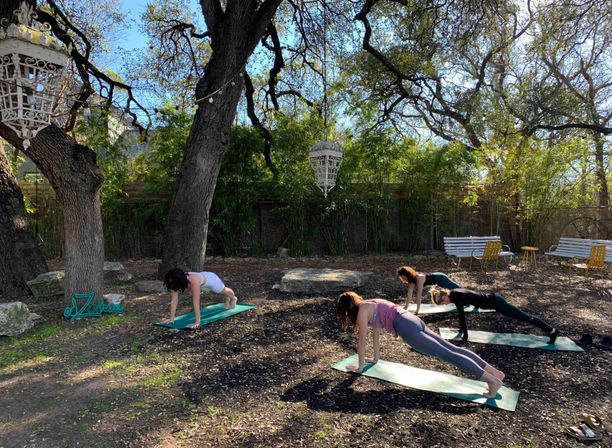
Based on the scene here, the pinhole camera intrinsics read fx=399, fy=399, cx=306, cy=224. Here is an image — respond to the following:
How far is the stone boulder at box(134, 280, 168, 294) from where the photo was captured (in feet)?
17.5

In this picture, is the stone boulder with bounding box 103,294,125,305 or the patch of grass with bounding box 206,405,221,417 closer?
the patch of grass with bounding box 206,405,221,417

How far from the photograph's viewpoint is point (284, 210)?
28.1 feet

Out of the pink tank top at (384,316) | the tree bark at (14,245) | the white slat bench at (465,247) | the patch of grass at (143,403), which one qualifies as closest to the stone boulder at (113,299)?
the tree bark at (14,245)

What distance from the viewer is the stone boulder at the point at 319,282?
5.32 m

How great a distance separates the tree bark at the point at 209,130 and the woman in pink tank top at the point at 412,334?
313cm

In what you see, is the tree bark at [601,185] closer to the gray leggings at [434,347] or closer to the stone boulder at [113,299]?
the gray leggings at [434,347]

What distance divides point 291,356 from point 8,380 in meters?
1.93

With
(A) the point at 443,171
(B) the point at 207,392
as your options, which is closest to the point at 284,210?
(A) the point at 443,171

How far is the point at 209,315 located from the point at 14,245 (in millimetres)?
2778

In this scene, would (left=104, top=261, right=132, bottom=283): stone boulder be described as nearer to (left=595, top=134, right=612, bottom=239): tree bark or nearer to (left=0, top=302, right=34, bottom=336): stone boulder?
(left=0, top=302, right=34, bottom=336): stone boulder

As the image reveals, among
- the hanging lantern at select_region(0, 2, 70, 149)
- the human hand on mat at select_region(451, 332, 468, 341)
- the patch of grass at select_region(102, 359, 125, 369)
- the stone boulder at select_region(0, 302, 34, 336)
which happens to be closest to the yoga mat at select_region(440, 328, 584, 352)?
the human hand on mat at select_region(451, 332, 468, 341)

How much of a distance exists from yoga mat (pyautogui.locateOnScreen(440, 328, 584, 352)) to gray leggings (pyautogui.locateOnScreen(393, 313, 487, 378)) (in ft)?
3.75

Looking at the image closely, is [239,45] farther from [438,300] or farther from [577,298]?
[577,298]

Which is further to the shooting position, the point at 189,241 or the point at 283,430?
the point at 189,241
